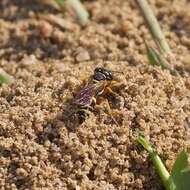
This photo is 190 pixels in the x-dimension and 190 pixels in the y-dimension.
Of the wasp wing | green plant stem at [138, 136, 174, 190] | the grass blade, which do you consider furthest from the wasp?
the grass blade

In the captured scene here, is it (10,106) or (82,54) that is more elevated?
(82,54)

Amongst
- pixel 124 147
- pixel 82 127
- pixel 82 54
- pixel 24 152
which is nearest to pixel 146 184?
pixel 124 147

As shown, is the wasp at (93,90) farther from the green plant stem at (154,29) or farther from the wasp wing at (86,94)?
the green plant stem at (154,29)

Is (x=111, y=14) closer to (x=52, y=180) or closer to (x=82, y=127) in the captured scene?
(x=82, y=127)

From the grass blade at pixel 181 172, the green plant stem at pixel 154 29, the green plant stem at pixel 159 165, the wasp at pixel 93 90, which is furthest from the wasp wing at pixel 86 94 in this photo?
the green plant stem at pixel 154 29

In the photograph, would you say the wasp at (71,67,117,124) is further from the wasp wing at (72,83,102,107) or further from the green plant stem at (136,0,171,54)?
the green plant stem at (136,0,171,54)

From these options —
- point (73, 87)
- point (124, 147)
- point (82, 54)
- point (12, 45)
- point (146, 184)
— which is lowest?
point (146, 184)
